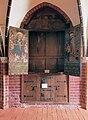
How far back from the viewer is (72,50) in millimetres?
5000

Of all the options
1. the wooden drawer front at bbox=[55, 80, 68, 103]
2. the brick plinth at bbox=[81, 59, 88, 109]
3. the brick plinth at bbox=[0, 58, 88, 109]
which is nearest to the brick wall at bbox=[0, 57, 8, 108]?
the brick plinth at bbox=[0, 58, 88, 109]

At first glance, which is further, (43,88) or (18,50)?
(43,88)

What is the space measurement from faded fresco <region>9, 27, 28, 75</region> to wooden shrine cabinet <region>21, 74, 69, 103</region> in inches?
15.4

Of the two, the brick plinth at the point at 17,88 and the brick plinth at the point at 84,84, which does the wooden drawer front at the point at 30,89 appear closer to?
the brick plinth at the point at 17,88

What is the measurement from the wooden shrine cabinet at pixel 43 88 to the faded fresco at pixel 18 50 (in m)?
0.39

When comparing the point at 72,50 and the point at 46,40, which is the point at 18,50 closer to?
the point at 46,40

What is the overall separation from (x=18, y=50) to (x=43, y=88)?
1246 mm

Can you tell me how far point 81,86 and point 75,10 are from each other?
1.98 meters

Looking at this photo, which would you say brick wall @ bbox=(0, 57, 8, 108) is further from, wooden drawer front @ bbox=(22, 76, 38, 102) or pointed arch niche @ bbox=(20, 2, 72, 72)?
pointed arch niche @ bbox=(20, 2, 72, 72)

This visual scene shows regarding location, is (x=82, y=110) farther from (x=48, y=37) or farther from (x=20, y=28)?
(x=20, y=28)

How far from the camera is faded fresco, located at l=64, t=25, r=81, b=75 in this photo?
479cm

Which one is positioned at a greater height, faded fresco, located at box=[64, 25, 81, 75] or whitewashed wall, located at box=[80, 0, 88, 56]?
whitewashed wall, located at box=[80, 0, 88, 56]

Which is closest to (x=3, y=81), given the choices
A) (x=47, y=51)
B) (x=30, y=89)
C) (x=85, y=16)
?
(x=30, y=89)

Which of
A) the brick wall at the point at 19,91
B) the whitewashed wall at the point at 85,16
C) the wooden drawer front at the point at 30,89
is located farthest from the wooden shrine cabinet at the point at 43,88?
the whitewashed wall at the point at 85,16
